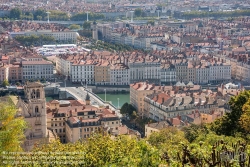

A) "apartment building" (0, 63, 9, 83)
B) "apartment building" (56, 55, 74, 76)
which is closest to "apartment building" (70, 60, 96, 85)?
"apartment building" (56, 55, 74, 76)

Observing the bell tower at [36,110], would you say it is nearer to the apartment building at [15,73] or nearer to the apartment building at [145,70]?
the apartment building at [145,70]

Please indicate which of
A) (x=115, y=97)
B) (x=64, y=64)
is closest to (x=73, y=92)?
(x=115, y=97)

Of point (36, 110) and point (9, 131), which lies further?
point (36, 110)

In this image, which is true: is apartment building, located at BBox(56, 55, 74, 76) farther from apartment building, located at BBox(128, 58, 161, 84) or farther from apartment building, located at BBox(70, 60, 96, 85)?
apartment building, located at BBox(128, 58, 161, 84)

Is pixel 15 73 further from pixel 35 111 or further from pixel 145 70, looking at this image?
pixel 35 111

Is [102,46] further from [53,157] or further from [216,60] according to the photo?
[53,157]

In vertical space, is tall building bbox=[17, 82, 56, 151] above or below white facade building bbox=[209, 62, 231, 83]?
above
